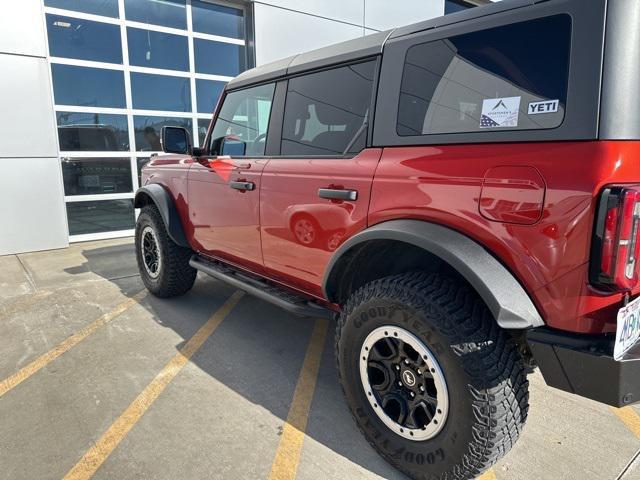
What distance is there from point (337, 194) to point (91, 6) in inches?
273

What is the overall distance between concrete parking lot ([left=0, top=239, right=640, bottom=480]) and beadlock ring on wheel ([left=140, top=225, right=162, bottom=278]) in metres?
0.40

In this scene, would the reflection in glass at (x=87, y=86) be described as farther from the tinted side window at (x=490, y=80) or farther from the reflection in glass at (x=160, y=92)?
the tinted side window at (x=490, y=80)

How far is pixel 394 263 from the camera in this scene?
7.86 feet

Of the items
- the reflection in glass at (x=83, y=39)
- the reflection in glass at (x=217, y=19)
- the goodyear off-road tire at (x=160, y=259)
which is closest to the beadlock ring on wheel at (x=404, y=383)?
the goodyear off-road tire at (x=160, y=259)

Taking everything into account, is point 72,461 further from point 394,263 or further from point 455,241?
point 455,241

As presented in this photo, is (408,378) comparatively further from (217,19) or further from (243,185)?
(217,19)

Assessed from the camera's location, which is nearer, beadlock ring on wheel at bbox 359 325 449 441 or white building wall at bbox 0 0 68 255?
beadlock ring on wheel at bbox 359 325 449 441

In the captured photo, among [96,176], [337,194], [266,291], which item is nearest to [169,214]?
[266,291]

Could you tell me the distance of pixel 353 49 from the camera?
2535mm

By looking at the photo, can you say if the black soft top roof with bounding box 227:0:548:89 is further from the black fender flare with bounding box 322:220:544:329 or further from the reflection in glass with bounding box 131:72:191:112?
the reflection in glass with bounding box 131:72:191:112

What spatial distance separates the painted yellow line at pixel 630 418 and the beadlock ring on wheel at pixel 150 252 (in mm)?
3731

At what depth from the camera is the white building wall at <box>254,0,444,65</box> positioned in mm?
8344

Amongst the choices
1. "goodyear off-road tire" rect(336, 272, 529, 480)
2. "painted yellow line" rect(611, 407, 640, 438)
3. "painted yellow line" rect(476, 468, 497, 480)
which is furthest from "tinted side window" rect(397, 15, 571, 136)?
"painted yellow line" rect(611, 407, 640, 438)

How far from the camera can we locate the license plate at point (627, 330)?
5.17 ft
